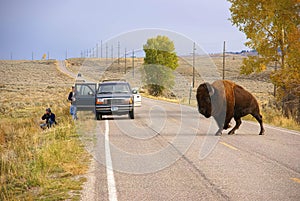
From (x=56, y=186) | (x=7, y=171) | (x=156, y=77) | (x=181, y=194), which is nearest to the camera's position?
(x=181, y=194)

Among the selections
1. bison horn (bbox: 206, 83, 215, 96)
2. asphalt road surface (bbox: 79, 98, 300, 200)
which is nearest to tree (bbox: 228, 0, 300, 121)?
asphalt road surface (bbox: 79, 98, 300, 200)

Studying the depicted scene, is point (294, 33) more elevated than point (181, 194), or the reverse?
point (294, 33)

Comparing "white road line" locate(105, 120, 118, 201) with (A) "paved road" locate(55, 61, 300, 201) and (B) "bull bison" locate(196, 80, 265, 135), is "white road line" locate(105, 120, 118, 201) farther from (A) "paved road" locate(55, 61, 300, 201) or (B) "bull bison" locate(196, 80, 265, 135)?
(B) "bull bison" locate(196, 80, 265, 135)

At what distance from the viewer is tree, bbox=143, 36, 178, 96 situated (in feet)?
202

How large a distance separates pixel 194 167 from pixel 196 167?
4 centimetres

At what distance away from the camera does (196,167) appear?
859 centimetres

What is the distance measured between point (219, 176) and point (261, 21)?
51.9 ft

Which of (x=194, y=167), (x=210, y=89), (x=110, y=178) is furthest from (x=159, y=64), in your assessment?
(x=110, y=178)

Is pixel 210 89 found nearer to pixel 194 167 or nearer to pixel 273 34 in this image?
pixel 194 167

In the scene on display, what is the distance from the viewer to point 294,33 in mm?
19703

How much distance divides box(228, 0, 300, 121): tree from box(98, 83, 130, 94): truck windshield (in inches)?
264

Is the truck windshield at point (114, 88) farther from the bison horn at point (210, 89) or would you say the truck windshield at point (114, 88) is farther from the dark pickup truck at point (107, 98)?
the bison horn at point (210, 89)

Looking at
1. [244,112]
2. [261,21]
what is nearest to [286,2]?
[261,21]

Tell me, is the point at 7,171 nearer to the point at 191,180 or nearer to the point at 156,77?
the point at 191,180
